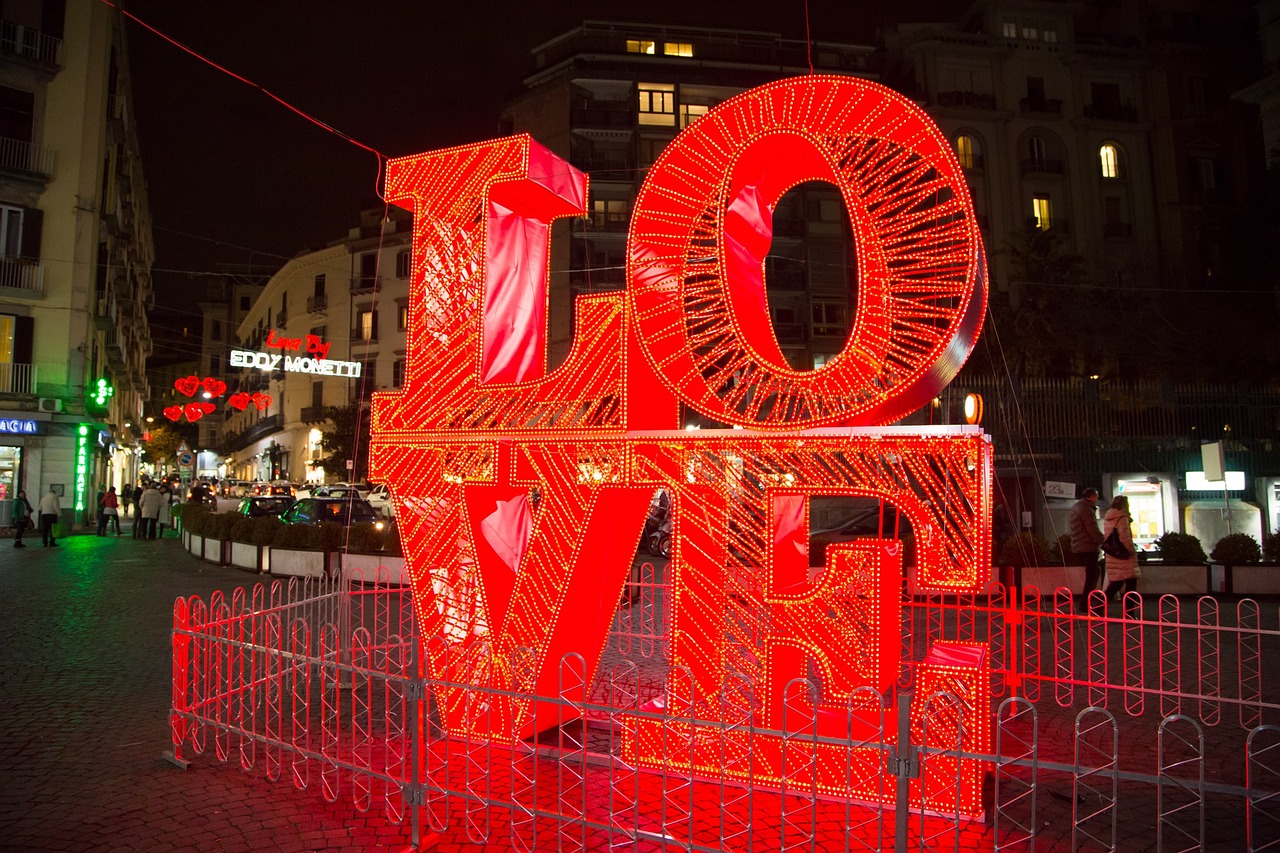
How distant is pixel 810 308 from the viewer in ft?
111

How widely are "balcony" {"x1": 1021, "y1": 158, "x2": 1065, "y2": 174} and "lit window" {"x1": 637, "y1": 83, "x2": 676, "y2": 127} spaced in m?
13.8

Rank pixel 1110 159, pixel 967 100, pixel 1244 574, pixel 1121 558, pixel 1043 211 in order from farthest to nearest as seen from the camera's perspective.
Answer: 1. pixel 1110 159
2. pixel 1043 211
3. pixel 967 100
4. pixel 1244 574
5. pixel 1121 558

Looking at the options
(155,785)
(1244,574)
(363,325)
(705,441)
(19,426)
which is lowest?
(155,785)

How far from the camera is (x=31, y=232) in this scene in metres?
23.4

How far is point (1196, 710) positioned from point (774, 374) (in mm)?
5373

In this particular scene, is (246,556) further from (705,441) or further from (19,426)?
(705,441)

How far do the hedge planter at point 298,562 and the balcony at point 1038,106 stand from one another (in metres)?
31.0

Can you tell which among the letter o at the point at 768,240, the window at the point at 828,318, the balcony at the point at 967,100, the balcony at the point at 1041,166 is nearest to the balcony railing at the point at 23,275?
the letter o at the point at 768,240

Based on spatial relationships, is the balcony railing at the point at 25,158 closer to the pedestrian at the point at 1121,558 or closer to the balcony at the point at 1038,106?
the pedestrian at the point at 1121,558

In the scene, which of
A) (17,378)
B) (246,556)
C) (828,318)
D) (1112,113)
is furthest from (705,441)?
(1112,113)

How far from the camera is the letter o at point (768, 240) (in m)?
4.86

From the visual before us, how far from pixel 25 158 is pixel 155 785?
2450 cm

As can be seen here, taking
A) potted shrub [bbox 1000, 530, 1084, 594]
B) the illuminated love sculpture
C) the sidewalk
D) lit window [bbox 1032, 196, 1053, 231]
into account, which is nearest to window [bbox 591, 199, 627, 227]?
lit window [bbox 1032, 196, 1053, 231]

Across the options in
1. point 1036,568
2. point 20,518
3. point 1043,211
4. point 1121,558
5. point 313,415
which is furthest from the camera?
point 313,415
